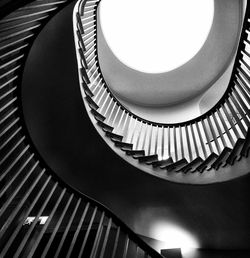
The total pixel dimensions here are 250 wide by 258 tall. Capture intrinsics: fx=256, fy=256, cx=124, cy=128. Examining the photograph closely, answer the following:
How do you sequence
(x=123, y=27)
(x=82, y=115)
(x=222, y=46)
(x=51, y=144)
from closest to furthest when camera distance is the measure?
(x=82, y=115)
(x=51, y=144)
(x=222, y=46)
(x=123, y=27)

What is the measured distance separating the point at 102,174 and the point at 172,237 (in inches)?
58.7

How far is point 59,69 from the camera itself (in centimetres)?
311

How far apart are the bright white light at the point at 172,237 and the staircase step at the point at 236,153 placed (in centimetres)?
151

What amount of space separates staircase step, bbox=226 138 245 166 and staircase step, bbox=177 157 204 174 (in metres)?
0.50

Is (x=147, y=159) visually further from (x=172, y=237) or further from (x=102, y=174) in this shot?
(x=172, y=237)

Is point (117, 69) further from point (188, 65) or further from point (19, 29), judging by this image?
point (19, 29)

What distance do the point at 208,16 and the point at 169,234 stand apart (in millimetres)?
5970

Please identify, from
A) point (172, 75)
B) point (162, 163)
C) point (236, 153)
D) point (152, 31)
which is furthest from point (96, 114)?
point (152, 31)

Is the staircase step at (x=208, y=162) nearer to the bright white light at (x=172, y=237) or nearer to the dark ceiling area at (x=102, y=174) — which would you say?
the dark ceiling area at (x=102, y=174)

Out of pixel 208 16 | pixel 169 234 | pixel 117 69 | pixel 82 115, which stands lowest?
pixel 169 234

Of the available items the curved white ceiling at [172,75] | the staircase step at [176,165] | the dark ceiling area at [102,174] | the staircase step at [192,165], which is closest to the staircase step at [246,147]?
the dark ceiling area at [102,174]

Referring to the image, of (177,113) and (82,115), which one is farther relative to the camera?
(177,113)

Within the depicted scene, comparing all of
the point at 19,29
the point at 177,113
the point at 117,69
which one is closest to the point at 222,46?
the point at 177,113

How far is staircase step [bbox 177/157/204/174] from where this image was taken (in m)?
3.47
